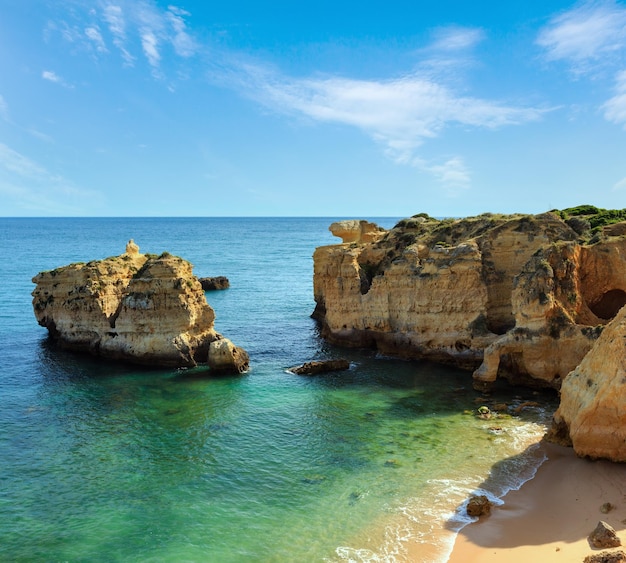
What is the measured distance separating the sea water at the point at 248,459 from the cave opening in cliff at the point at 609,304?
7.59m

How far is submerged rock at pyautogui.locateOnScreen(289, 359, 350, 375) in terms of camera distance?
108 ft

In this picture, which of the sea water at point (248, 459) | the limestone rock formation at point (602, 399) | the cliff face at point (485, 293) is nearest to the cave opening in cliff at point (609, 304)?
the cliff face at point (485, 293)

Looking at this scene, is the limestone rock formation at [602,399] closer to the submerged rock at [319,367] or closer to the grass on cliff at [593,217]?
the submerged rock at [319,367]

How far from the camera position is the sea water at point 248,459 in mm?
15758

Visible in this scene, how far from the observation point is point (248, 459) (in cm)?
2092

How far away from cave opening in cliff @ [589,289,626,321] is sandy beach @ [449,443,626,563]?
46.4ft

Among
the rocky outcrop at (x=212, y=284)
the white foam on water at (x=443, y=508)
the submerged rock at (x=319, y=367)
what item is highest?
the rocky outcrop at (x=212, y=284)

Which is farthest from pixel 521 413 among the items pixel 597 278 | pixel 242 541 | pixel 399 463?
pixel 242 541

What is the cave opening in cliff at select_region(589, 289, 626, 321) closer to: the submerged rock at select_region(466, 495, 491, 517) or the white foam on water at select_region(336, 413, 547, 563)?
the white foam on water at select_region(336, 413, 547, 563)

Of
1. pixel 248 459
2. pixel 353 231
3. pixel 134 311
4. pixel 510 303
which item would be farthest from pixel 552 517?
pixel 353 231

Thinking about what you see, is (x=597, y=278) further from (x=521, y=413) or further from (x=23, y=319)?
(x=23, y=319)

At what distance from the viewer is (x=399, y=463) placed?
20109mm

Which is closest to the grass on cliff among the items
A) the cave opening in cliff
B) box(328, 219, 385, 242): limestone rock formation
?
the cave opening in cliff

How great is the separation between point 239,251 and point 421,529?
121290 millimetres
